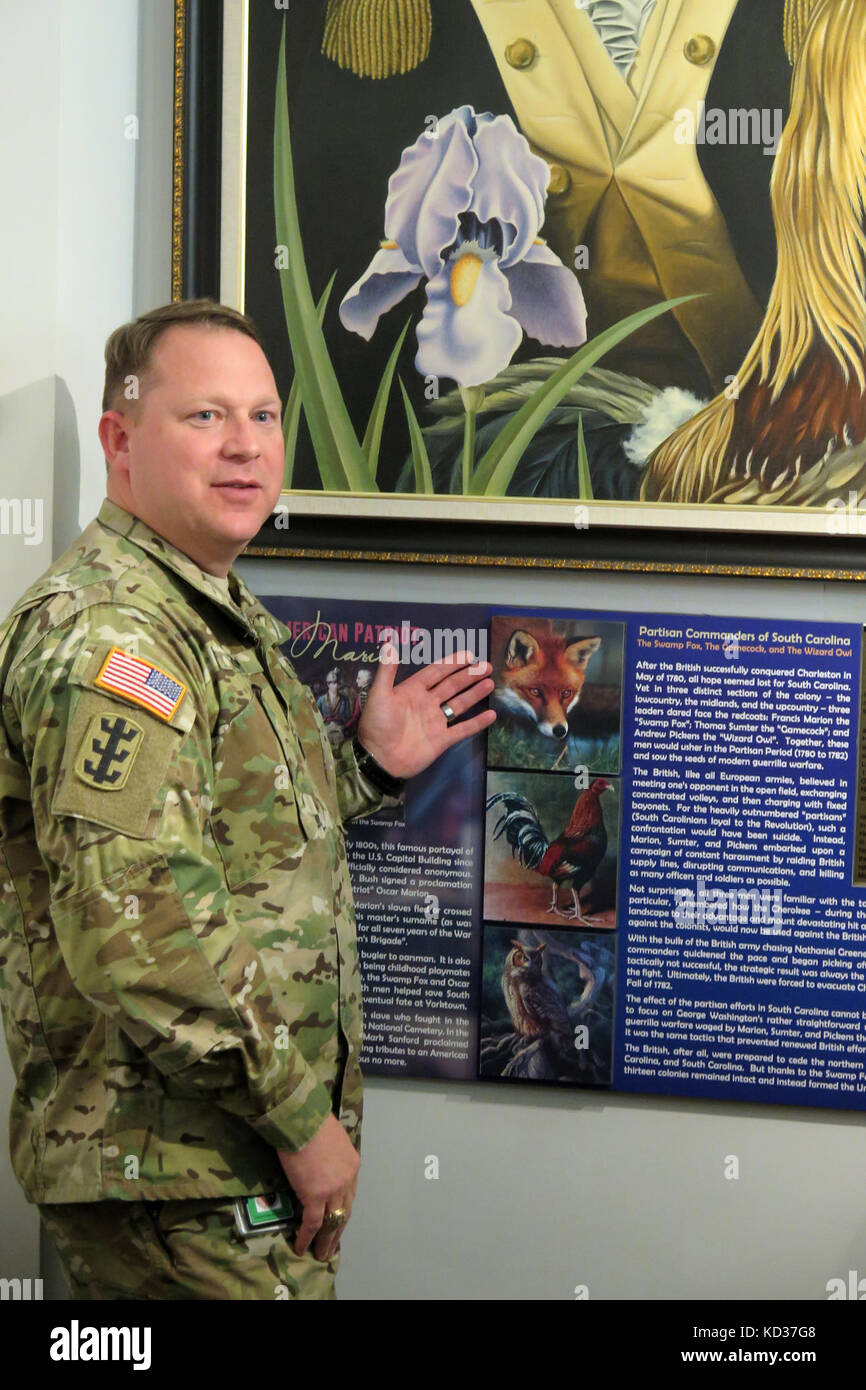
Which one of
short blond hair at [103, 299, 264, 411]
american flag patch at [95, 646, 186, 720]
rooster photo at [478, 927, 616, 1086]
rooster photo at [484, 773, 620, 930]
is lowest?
rooster photo at [478, 927, 616, 1086]

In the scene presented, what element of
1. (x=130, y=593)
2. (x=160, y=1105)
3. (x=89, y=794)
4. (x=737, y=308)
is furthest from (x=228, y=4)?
(x=160, y=1105)

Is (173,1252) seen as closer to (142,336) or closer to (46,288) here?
(142,336)

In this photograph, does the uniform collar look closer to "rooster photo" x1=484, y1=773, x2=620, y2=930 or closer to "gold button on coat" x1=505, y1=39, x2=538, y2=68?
"rooster photo" x1=484, y1=773, x2=620, y2=930

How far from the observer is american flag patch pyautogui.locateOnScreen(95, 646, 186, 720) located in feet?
3.37

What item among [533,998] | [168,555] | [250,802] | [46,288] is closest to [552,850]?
[533,998]

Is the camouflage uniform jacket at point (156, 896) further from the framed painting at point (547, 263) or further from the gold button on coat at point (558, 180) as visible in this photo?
the gold button on coat at point (558, 180)

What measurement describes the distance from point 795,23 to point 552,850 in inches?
41.7

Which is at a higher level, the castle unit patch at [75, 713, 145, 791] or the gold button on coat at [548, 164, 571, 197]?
the gold button on coat at [548, 164, 571, 197]

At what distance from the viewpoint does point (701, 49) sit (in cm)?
145

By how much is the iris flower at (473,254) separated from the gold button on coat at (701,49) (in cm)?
22

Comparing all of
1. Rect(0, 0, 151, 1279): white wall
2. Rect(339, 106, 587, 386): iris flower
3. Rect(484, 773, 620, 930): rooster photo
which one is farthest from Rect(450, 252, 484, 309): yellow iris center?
Rect(484, 773, 620, 930): rooster photo

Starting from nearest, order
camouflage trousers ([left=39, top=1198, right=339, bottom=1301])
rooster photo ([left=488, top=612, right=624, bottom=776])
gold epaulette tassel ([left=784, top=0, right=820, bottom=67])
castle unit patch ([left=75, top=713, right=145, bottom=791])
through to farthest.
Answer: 1. castle unit patch ([left=75, top=713, right=145, bottom=791])
2. camouflage trousers ([left=39, top=1198, right=339, bottom=1301])
3. gold epaulette tassel ([left=784, top=0, right=820, bottom=67])
4. rooster photo ([left=488, top=612, right=624, bottom=776])

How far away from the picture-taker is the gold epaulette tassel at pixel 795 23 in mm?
1433

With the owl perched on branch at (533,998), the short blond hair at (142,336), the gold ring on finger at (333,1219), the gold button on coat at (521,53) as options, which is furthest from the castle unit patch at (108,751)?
the gold button on coat at (521,53)
